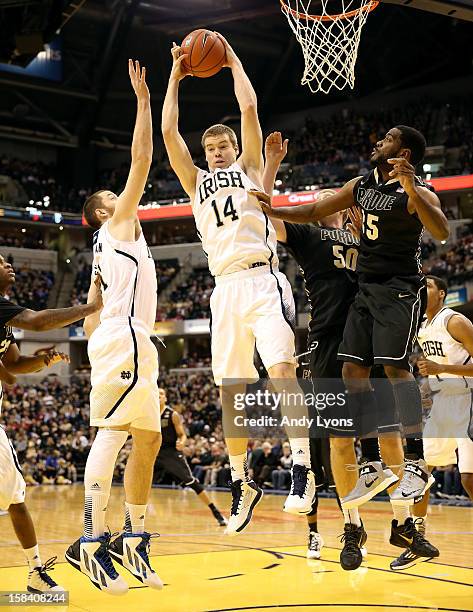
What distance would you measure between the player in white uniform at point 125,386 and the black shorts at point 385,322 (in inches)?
56.3

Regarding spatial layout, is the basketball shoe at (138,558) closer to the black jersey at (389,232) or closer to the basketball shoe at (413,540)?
the basketball shoe at (413,540)

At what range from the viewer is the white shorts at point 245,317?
5.28m

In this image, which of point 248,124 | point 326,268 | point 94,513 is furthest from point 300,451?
point 248,124

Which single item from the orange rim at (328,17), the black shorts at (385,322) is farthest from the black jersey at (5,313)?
the orange rim at (328,17)

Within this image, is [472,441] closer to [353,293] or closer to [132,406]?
[353,293]

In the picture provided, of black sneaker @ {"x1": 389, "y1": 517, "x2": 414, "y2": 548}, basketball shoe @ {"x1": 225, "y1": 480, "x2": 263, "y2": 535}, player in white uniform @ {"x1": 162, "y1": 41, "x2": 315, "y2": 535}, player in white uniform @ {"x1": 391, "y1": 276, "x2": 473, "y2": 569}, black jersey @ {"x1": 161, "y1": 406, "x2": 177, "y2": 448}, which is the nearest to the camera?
basketball shoe @ {"x1": 225, "y1": 480, "x2": 263, "y2": 535}

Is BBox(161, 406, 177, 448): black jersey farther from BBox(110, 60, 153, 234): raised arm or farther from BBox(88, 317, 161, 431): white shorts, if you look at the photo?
BBox(110, 60, 153, 234): raised arm

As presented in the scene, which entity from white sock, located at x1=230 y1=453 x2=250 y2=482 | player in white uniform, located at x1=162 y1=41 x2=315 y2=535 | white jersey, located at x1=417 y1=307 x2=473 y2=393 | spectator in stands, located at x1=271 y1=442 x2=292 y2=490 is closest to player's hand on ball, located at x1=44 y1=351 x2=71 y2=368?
player in white uniform, located at x1=162 y1=41 x2=315 y2=535

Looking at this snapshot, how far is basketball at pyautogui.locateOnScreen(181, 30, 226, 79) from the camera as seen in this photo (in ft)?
18.6

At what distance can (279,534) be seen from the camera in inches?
395

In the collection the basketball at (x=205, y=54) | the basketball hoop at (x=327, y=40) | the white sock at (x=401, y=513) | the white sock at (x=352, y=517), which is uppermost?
the basketball hoop at (x=327, y=40)

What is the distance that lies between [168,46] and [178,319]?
13.4 metres

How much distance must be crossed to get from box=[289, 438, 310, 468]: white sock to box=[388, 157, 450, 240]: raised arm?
5.36ft

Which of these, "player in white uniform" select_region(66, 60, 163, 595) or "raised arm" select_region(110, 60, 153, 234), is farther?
"raised arm" select_region(110, 60, 153, 234)
